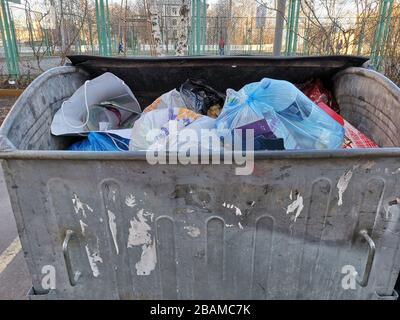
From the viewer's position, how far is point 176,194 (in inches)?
45.0

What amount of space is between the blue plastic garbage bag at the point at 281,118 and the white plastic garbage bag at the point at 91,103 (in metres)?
0.82

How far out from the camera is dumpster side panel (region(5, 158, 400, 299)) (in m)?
1.12

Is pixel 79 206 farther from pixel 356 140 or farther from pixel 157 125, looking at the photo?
pixel 356 140

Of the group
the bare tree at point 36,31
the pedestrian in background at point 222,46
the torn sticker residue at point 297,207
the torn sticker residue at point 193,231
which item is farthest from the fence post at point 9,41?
the torn sticker residue at point 297,207

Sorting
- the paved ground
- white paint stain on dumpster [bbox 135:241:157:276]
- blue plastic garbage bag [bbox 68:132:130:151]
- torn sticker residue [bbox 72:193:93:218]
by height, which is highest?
blue plastic garbage bag [bbox 68:132:130:151]

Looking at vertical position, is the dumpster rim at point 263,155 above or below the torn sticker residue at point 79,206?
above

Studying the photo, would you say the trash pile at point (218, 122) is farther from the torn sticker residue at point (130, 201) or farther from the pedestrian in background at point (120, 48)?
the pedestrian in background at point (120, 48)

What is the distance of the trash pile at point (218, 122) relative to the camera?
1459 millimetres

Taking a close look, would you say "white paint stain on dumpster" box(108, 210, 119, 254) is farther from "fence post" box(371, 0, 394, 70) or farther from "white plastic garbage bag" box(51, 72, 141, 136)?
"fence post" box(371, 0, 394, 70)

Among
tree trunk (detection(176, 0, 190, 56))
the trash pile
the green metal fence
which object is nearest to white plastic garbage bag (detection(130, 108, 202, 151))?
the trash pile

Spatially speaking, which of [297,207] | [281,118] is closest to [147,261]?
[297,207]

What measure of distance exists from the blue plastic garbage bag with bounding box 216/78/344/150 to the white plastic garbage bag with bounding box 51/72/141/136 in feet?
2.69

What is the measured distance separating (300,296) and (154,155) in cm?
80
